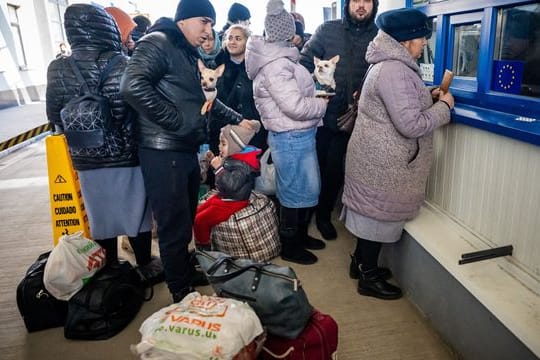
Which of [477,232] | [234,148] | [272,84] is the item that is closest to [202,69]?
[272,84]

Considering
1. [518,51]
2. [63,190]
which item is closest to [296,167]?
[518,51]

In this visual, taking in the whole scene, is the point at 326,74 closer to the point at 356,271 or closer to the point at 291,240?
the point at 291,240

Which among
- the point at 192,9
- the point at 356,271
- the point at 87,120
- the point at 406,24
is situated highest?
the point at 192,9

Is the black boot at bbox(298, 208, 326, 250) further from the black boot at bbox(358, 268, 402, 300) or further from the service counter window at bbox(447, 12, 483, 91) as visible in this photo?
the service counter window at bbox(447, 12, 483, 91)

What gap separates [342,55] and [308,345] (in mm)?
1808

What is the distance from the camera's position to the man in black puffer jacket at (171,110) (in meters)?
1.73

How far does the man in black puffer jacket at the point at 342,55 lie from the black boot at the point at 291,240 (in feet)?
1.63

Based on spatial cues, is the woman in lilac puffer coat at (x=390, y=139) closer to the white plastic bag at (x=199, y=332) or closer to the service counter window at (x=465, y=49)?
the service counter window at (x=465, y=49)

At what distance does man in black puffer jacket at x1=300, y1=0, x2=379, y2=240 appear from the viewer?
8.48 feet

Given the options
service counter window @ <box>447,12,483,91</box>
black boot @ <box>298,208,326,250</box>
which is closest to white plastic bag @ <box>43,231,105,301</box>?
black boot @ <box>298,208,326,250</box>

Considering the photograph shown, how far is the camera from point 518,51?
66.4 inches

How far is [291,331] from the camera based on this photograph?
1.53 metres

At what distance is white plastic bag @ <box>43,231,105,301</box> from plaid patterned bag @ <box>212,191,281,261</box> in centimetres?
77

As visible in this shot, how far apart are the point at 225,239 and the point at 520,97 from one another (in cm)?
170
